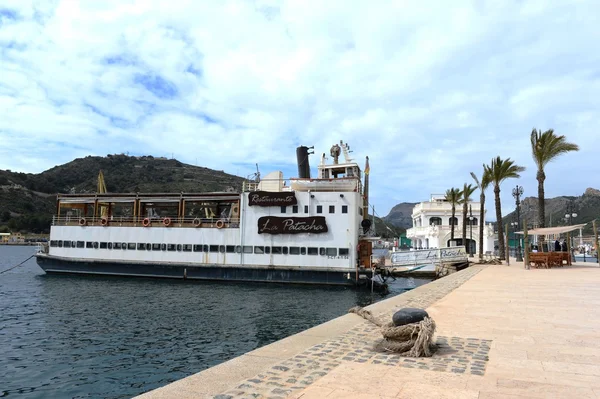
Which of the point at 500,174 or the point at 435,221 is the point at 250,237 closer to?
the point at 500,174

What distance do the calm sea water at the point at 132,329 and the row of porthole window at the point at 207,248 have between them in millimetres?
2744

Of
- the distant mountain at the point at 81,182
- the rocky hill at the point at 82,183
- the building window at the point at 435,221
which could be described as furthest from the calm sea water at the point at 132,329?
the distant mountain at the point at 81,182

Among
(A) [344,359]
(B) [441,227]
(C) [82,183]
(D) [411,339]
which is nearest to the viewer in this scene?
(A) [344,359]

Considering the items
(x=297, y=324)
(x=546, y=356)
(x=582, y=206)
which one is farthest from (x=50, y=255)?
(x=582, y=206)

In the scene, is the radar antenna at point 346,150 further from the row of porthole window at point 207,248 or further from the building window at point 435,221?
the building window at point 435,221

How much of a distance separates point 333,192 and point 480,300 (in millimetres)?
17557

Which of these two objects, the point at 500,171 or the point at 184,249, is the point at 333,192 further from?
the point at 500,171

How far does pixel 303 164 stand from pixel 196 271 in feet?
39.2

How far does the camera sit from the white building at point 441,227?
184ft

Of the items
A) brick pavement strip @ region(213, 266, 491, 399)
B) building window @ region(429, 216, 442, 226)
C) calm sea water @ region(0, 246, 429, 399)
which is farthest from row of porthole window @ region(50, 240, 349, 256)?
building window @ region(429, 216, 442, 226)

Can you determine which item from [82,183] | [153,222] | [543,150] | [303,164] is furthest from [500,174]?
[82,183]

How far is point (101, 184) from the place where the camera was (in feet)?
156

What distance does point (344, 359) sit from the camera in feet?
20.4

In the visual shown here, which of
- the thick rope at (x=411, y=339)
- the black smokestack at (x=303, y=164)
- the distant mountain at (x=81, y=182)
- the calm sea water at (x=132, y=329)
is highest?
the distant mountain at (x=81, y=182)
